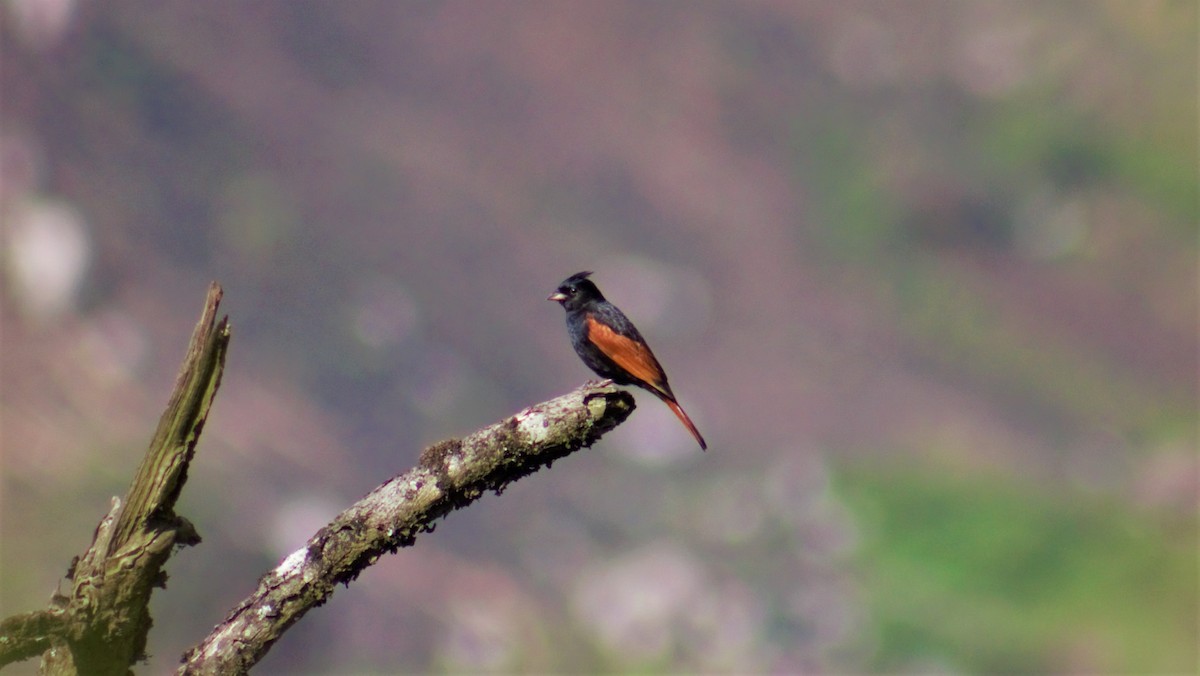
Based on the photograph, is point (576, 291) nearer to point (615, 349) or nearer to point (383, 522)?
point (615, 349)

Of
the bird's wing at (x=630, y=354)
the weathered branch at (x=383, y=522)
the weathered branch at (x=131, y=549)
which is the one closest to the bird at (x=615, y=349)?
the bird's wing at (x=630, y=354)

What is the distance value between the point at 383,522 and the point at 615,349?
3027 mm

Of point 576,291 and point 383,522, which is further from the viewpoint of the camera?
point 576,291

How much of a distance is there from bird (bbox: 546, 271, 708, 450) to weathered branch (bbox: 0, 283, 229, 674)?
11.2 feet

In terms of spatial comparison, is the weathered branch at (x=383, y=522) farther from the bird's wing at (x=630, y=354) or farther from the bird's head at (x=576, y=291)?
the bird's head at (x=576, y=291)

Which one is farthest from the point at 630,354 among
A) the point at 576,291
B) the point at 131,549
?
the point at 131,549

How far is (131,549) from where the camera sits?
5.26m

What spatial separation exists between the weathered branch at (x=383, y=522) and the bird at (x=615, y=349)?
7.01 ft

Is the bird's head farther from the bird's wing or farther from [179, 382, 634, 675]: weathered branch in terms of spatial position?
[179, 382, 634, 675]: weathered branch

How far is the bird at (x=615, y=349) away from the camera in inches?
316

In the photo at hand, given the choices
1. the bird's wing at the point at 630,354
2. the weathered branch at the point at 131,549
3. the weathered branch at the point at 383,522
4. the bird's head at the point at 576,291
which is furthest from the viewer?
the bird's head at the point at 576,291

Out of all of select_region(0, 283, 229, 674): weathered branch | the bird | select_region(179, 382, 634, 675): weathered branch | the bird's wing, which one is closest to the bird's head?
the bird

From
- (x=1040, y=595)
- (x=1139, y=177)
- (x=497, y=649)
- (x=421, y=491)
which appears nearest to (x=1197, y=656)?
(x=1040, y=595)

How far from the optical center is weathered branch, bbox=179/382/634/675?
17.5 feet
